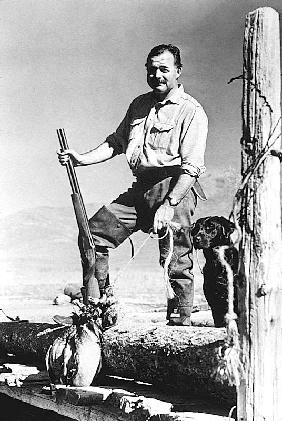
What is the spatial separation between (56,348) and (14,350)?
1404 mm

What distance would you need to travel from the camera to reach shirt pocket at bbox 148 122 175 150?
581 cm

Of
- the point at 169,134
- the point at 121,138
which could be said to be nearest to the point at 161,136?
the point at 169,134

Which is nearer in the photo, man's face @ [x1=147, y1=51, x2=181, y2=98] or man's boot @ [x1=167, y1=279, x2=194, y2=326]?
man's boot @ [x1=167, y1=279, x2=194, y2=326]

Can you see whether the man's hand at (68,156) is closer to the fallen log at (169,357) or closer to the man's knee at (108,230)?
the man's knee at (108,230)

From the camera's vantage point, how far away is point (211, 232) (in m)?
4.59

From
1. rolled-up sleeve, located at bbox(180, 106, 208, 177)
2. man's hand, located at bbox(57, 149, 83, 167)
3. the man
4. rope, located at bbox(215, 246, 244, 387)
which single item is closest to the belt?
the man

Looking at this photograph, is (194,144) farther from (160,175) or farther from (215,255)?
(215,255)

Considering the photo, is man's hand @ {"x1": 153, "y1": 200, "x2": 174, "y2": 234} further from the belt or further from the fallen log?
the fallen log

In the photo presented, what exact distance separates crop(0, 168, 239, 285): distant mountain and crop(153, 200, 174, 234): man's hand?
23.1 metres

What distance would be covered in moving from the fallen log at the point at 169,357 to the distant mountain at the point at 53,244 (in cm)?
2338

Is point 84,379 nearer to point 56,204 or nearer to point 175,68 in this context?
point 175,68

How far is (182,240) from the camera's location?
551 cm

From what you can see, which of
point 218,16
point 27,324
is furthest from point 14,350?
point 218,16

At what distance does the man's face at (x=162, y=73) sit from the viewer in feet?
18.9
